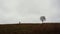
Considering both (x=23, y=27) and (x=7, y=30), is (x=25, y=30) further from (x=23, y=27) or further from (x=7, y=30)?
(x=7, y=30)

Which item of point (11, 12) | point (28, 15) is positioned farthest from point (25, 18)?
point (11, 12)

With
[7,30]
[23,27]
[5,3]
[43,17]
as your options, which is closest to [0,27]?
[7,30]

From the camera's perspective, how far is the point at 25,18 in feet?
3.49

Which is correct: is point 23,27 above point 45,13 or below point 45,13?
below

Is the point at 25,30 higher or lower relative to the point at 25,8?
lower

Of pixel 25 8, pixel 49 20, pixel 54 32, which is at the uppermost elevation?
pixel 25 8

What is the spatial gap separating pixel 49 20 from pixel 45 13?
0.28ft

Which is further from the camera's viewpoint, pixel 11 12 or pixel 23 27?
pixel 11 12

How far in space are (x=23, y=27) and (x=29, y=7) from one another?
0.94 ft

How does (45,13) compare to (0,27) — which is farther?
(45,13)

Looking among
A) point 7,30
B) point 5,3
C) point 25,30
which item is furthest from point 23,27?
point 5,3

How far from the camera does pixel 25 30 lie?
0.89m

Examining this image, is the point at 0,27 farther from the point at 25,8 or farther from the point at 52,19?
the point at 52,19

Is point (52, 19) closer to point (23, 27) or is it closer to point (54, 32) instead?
point (54, 32)
